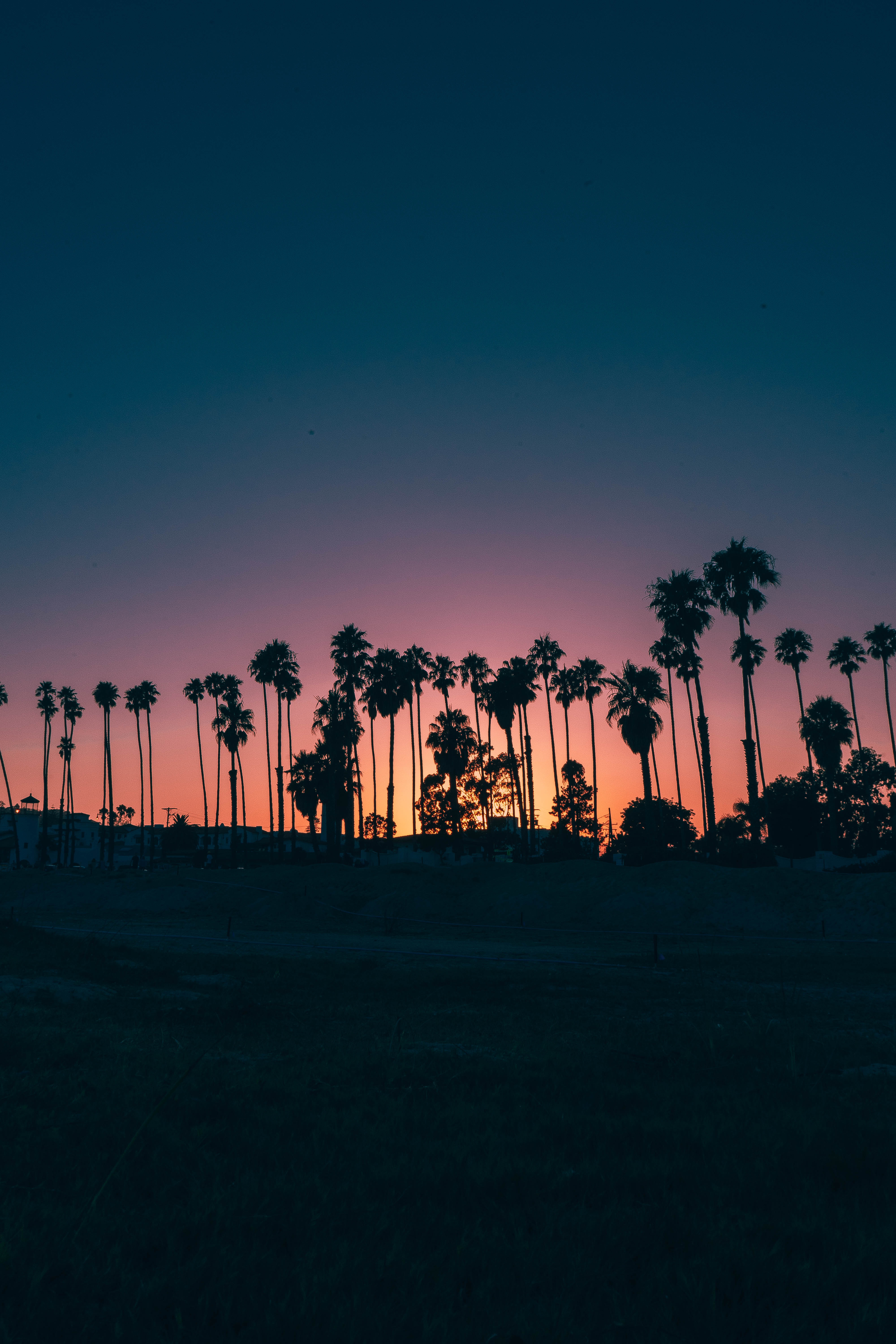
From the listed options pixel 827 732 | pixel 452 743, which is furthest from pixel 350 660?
pixel 827 732

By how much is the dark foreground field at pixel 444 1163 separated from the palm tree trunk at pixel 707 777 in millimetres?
36465

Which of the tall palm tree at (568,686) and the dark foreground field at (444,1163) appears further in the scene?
the tall palm tree at (568,686)

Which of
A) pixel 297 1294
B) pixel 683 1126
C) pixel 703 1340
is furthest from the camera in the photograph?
pixel 683 1126

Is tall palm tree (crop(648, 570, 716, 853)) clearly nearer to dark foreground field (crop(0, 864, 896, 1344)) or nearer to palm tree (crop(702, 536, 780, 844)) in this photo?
palm tree (crop(702, 536, 780, 844))

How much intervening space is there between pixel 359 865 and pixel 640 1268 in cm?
6338

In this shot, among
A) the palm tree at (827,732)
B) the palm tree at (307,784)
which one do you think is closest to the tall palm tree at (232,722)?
the palm tree at (307,784)

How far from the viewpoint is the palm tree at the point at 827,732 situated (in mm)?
80188

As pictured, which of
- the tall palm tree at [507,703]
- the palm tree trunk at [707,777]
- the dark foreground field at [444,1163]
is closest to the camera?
the dark foreground field at [444,1163]

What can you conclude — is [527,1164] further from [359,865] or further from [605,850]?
[605,850]

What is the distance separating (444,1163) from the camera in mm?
5754

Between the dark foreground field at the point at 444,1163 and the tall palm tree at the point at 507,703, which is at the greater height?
the tall palm tree at the point at 507,703

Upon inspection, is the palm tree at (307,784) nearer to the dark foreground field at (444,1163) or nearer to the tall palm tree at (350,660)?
the tall palm tree at (350,660)

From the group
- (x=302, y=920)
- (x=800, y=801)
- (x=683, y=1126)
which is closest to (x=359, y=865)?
(x=302, y=920)

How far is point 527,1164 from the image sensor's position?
18.8 ft
